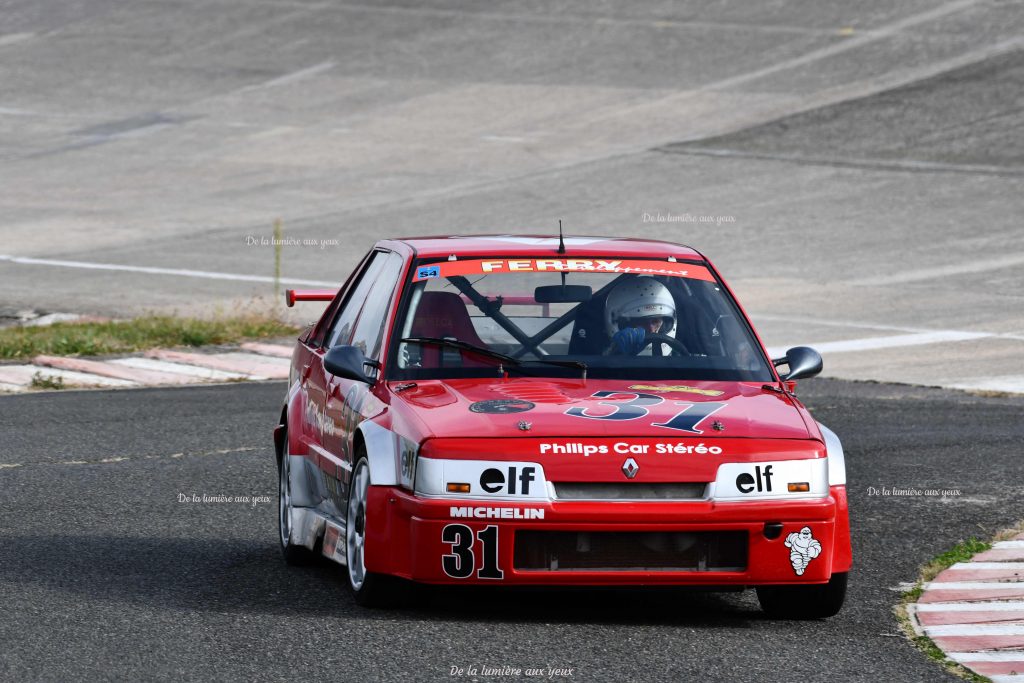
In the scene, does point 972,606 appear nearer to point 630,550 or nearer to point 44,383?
point 630,550

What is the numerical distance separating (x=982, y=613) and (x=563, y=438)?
77.5 inches

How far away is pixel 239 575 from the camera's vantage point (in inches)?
330

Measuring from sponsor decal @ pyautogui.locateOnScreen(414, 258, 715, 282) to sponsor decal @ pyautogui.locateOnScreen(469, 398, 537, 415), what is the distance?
104cm

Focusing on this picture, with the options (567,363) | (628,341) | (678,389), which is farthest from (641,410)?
(628,341)

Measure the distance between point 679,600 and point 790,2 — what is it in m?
37.5

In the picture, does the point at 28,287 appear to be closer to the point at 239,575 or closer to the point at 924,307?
the point at 924,307

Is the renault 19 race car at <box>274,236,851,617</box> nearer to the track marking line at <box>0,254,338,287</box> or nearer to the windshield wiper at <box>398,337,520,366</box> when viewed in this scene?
the windshield wiper at <box>398,337,520,366</box>

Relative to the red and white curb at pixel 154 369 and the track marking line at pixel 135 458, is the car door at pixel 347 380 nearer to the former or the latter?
the track marking line at pixel 135 458

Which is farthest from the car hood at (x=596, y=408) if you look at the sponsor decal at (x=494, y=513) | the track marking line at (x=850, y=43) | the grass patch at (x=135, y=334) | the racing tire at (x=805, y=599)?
the track marking line at (x=850, y=43)

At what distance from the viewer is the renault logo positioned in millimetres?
6996

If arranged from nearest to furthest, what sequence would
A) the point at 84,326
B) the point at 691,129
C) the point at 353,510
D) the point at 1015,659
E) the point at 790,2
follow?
the point at 1015,659, the point at 353,510, the point at 84,326, the point at 691,129, the point at 790,2

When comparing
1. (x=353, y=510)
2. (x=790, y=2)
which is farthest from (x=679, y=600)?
(x=790, y=2)

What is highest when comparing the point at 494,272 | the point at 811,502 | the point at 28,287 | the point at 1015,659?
the point at 494,272

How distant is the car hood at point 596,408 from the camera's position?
7141mm
